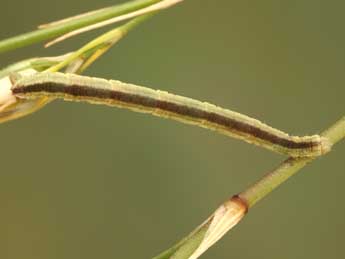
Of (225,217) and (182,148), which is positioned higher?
(182,148)

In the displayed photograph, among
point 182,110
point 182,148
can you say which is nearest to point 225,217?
point 182,110

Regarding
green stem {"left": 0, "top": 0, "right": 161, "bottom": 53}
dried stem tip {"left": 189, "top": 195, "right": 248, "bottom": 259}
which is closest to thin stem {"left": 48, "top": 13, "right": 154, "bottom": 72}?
green stem {"left": 0, "top": 0, "right": 161, "bottom": 53}

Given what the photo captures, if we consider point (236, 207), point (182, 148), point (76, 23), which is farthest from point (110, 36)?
point (182, 148)

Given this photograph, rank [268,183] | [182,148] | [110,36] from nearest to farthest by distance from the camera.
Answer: [268,183], [110,36], [182,148]

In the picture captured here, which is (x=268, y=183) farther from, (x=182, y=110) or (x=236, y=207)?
(x=182, y=110)

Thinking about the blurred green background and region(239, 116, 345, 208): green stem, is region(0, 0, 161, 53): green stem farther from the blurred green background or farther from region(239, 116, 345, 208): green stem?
the blurred green background

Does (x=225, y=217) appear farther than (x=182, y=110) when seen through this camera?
No

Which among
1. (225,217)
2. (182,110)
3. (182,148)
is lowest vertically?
(225,217)

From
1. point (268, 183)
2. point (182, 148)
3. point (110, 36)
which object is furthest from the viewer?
point (182, 148)

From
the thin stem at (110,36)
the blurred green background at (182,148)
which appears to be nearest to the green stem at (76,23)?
the thin stem at (110,36)
